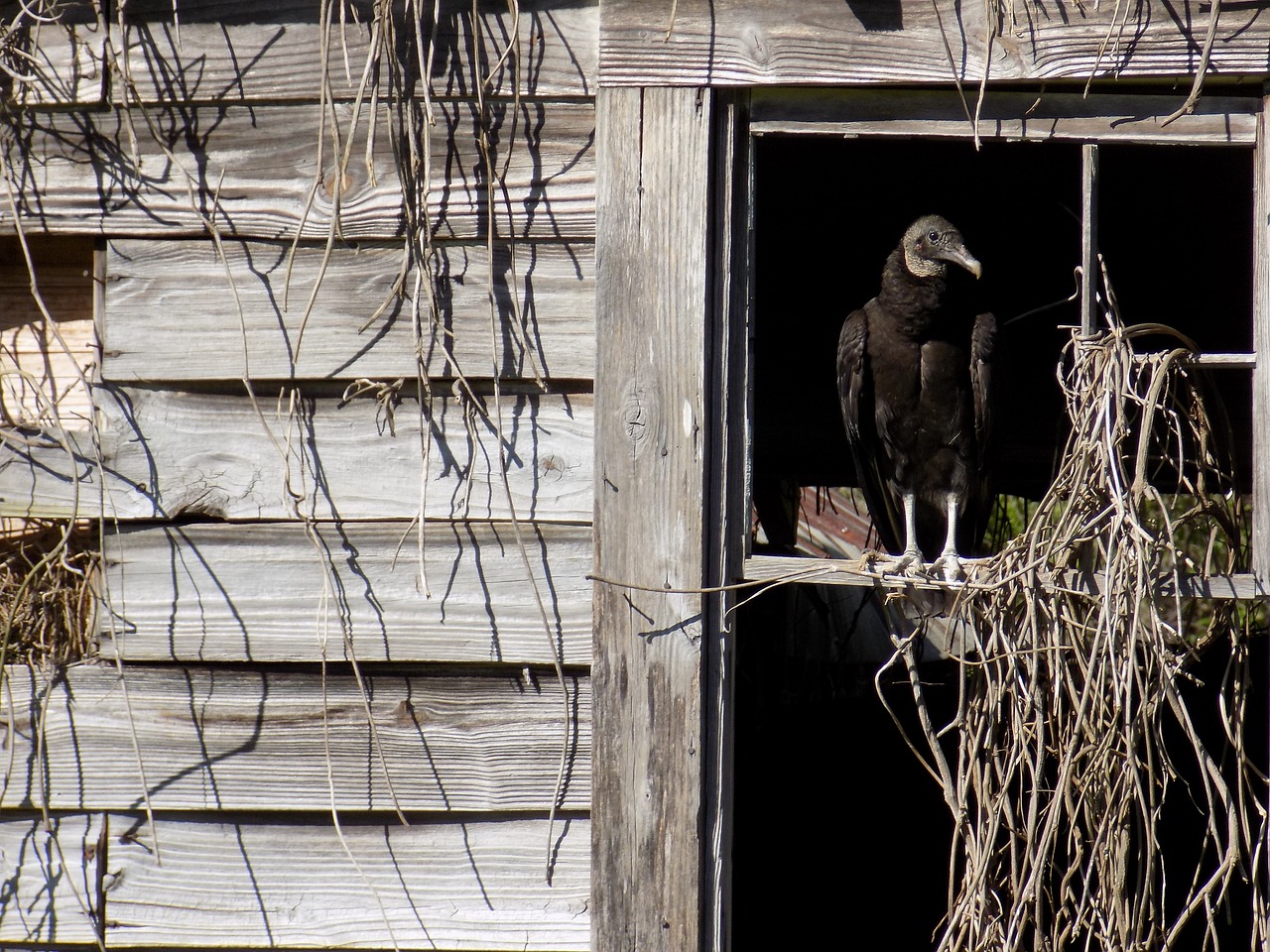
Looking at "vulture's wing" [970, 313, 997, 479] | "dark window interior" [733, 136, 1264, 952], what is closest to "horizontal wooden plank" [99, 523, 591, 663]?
"vulture's wing" [970, 313, 997, 479]

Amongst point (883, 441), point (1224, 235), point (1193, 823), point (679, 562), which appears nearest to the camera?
point (679, 562)

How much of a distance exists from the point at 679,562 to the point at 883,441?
1184mm

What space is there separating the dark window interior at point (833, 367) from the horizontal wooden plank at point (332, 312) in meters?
1.05

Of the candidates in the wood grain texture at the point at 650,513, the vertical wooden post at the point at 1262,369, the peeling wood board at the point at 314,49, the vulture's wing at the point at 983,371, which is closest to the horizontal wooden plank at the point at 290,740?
the wood grain texture at the point at 650,513

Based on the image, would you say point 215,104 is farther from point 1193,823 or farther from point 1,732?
point 1193,823

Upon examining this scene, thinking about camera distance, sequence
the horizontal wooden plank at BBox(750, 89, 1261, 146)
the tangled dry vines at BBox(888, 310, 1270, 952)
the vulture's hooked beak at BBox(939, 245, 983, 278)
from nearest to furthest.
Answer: the tangled dry vines at BBox(888, 310, 1270, 952) < the horizontal wooden plank at BBox(750, 89, 1261, 146) < the vulture's hooked beak at BBox(939, 245, 983, 278)

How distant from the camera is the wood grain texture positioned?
1.81 meters

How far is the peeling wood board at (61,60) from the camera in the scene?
6.47 ft

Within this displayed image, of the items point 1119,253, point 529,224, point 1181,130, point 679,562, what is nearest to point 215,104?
point 529,224

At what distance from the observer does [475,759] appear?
1.91m

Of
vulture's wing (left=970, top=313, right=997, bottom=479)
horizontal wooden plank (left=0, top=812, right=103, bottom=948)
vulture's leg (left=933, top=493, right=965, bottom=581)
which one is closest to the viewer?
horizontal wooden plank (left=0, top=812, right=103, bottom=948)

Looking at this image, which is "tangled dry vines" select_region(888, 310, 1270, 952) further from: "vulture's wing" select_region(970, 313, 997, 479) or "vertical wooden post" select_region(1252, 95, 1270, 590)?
"vulture's wing" select_region(970, 313, 997, 479)

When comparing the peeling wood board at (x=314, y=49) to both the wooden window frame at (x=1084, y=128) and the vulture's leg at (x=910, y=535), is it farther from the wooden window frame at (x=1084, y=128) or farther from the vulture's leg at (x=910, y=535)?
the vulture's leg at (x=910, y=535)

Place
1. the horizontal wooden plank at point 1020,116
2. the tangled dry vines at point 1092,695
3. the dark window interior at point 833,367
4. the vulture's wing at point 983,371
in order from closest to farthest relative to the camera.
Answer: the tangled dry vines at point 1092,695 < the horizontal wooden plank at point 1020,116 < the vulture's wing at point 983,371 < the dark window interior at point 833,367
